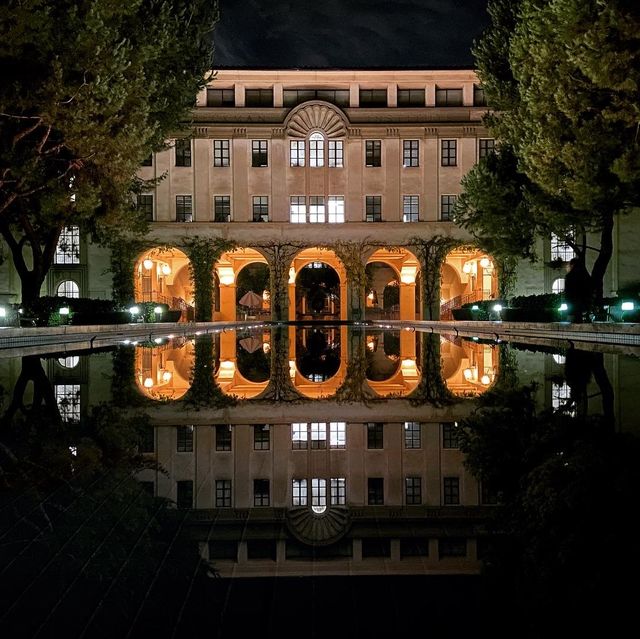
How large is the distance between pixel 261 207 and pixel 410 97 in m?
12.3

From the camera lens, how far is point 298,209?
1682 inches

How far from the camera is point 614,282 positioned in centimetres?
3659

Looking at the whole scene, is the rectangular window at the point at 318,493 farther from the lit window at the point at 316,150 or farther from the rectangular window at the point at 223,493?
the lit window at the point at 316,150

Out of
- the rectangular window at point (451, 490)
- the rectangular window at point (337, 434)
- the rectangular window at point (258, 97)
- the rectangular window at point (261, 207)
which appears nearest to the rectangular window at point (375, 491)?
the rectangular window at point (451, 490)

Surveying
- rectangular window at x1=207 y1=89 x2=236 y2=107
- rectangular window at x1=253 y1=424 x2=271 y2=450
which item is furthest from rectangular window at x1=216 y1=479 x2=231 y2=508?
rectangular window at x1=207 y1=89 x2=236 y2=107

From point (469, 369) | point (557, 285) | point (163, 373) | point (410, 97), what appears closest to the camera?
point (163, 373)

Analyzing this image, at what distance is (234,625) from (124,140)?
2063cm

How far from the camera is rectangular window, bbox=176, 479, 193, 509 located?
142 inches

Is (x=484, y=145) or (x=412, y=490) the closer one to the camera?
(x=412, y=490)

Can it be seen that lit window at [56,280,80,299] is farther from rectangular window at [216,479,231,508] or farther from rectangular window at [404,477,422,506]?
rectangular window at [404,477,422,506]

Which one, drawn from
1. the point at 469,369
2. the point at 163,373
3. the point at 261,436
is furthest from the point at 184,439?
the point at 469,369

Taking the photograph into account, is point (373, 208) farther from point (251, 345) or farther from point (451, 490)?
point (451, 490)

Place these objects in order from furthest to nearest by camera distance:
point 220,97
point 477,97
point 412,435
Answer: point 477,97
point 220,97
point 412,435

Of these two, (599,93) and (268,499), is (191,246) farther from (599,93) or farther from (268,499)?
(268,499)
